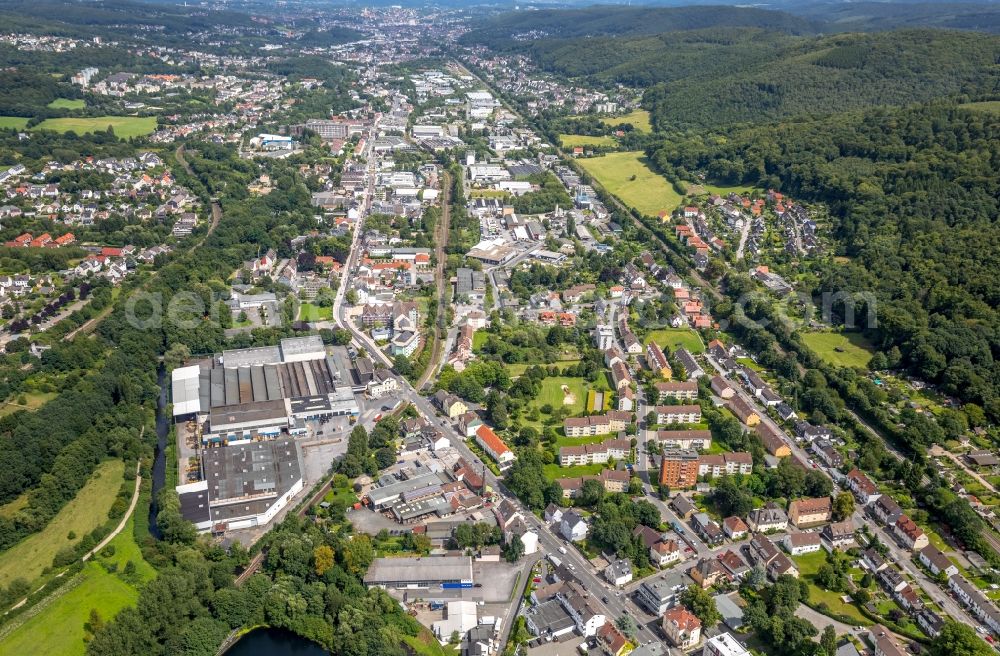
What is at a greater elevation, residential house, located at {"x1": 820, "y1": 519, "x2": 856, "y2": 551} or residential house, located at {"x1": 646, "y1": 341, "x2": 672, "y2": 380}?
residential house, located at {"x1": 646, "y1": 341, "x2": 672, "y2": 380}

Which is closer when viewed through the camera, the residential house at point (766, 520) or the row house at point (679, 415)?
the residential house at point (766, 520)

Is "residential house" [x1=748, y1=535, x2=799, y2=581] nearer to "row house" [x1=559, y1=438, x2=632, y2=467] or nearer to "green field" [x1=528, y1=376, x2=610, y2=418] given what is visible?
"row house" [x1=559, y1=438, x2=632, y2=467]

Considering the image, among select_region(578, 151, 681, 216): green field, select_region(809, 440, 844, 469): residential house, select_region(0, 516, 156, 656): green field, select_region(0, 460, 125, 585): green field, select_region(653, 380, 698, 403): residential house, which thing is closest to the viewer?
select_region(0, 516, 156, 656): green field

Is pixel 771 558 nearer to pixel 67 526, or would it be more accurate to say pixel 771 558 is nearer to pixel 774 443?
pixel 774 443

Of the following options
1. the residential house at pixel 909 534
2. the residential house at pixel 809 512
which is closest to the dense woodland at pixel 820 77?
the residential house at pixel 909 534

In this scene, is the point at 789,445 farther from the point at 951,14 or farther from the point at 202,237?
the point at 951,14

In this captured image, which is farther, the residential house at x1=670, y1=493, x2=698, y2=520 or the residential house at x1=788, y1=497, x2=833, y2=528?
the residential house at x1=670, y1=493, x2=698, y2=520

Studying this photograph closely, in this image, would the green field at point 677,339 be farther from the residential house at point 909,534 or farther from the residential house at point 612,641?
the residential house at point 612,641

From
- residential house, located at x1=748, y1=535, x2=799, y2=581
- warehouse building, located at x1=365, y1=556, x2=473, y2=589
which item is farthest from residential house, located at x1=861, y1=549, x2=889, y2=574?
warehouse building, located at x1=365, y1=556, x2=473, y2=589
